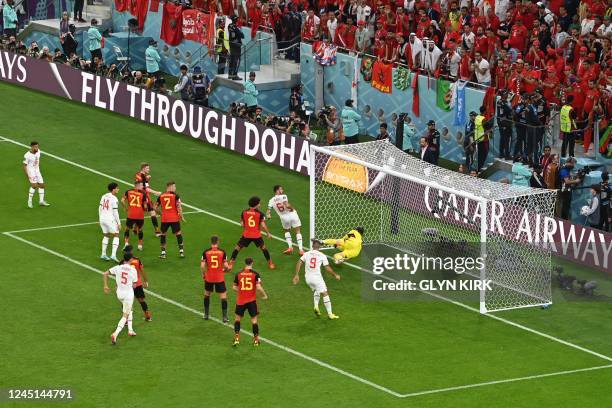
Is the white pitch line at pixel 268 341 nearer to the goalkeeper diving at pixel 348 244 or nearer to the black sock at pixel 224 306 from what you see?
the black sock at pixel 224 306

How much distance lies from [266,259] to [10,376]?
911 centimetres

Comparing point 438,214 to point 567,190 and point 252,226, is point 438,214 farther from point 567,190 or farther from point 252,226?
point 252,226

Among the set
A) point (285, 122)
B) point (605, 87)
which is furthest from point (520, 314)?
point (285, 122)

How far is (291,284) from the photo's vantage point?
36625mm

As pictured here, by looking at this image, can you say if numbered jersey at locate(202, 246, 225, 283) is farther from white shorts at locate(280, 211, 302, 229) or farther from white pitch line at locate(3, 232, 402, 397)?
white shorts at locate(280, 211, 302, 229)

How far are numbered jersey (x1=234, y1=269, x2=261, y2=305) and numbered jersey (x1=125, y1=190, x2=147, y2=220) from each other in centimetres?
652

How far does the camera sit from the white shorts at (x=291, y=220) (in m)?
38.3

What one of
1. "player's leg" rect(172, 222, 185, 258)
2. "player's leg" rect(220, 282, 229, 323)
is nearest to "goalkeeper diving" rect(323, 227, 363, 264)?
"player's leg" rect(172, 222, 185, 258)

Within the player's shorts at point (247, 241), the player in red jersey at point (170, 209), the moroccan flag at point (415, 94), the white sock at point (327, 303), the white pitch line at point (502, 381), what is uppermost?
the moroccan flag at point (415, 94)

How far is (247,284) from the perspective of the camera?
31.8 metres

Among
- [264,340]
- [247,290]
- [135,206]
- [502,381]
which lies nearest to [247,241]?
[135,206]

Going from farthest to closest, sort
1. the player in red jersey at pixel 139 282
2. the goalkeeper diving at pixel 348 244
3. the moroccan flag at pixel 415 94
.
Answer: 1. the moroccan flag at pixel 415 94
2. the goalkeeper diving at pixel 348 244
3. the player in red jersey at pixel 139 282

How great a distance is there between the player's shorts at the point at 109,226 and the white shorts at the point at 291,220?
163 inches

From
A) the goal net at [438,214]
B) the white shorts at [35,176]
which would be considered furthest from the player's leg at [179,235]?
the white shorts at [35,176]
